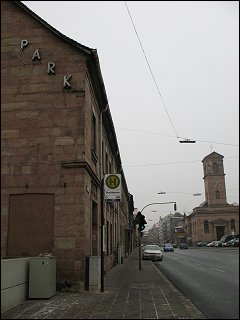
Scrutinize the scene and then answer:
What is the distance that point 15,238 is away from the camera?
1137 cm

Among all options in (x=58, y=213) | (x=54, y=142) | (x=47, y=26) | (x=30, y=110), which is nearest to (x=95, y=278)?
(x=58, y=213)

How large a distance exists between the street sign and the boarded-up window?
6.00ft

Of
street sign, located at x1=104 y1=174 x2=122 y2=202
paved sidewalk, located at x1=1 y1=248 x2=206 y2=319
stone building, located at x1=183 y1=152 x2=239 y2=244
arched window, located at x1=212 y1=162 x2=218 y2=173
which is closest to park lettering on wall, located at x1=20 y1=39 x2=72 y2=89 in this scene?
street sign, located at x1=104 y1=174 x2=122 y2=202

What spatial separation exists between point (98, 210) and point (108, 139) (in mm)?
7064

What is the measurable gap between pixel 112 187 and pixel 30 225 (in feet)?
9.41

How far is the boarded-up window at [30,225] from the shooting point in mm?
11352

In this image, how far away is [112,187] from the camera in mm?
12367

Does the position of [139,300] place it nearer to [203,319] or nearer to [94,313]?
[94,313]

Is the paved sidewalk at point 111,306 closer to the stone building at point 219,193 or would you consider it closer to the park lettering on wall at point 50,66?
the stone building at point 219,193

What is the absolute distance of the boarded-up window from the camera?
11352 millimetres

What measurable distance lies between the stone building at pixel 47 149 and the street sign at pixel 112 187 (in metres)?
0.68

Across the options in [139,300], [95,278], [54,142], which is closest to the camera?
[139,300]

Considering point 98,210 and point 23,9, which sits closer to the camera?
point 23,9

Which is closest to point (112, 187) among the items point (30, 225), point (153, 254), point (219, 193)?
point (30, 225)
